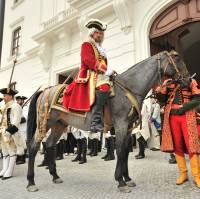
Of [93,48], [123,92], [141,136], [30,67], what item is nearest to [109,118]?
[123,92]

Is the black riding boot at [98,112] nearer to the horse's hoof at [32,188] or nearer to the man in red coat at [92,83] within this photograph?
the man in red coat at [92,83]

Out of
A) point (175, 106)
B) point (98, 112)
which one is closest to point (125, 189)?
point (98, 112)

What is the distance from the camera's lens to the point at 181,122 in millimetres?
3826

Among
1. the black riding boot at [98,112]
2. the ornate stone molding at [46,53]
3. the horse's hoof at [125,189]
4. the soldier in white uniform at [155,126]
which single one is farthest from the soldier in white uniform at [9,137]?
the ornate stone molding at [46,53]

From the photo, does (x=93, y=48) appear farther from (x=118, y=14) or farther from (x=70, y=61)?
(x=70, y=61)

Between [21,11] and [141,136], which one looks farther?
[21,11]

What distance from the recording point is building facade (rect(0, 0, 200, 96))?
9805 mm

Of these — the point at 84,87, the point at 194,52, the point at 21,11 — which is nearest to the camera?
the point at 84,87

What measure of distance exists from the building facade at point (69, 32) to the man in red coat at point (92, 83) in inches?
225

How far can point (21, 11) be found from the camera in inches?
705

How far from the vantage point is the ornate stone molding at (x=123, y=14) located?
999 cm

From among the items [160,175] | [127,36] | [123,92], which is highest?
[127,36]

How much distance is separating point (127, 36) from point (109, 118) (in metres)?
6.97

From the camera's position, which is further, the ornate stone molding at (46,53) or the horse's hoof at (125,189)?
the ornate stone molding at (46,53)
